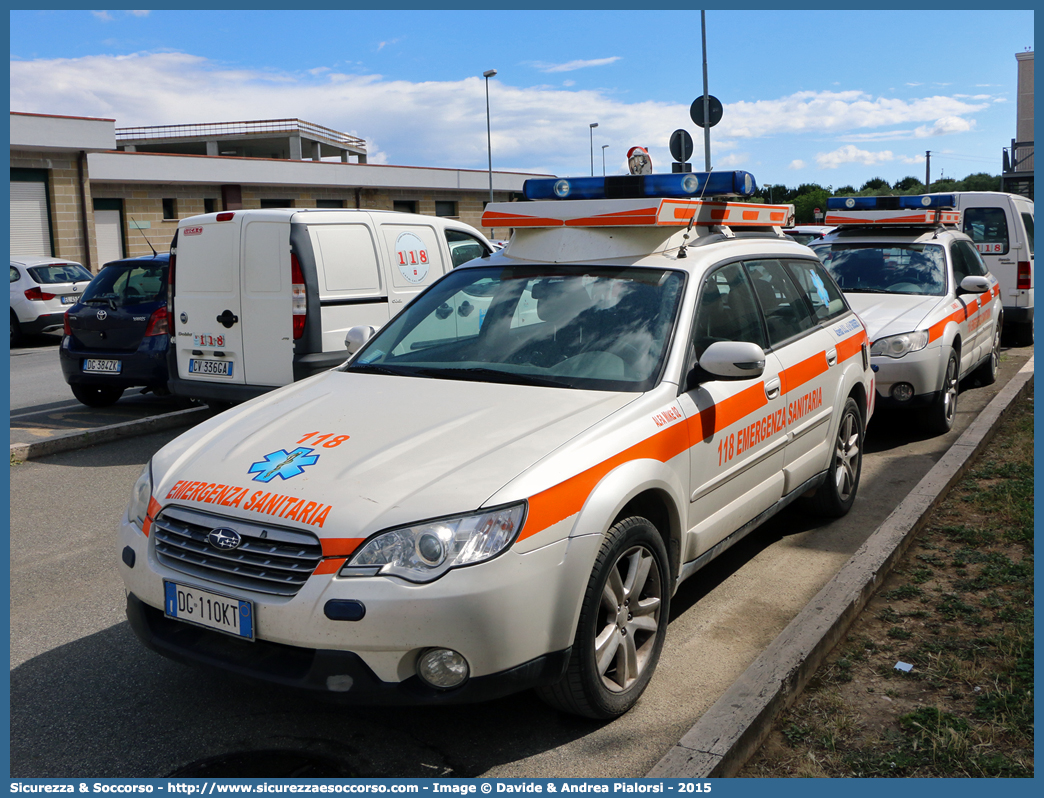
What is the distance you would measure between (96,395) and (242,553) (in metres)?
8.11

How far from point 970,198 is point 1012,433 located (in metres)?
7.90

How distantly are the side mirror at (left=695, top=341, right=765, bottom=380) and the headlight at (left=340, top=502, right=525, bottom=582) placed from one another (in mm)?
1319

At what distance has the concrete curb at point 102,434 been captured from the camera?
7.73m

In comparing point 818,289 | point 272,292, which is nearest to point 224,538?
point 818,289

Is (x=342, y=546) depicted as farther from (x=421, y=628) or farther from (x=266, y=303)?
(x=266, y=303)

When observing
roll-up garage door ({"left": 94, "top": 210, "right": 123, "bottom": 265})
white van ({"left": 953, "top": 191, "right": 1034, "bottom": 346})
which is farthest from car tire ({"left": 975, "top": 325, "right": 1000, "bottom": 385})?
roll-up garage door ({"left": 94, "top": 210, "right": 123, "bottom": 265})

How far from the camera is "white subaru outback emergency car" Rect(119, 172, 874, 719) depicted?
9.83 ft

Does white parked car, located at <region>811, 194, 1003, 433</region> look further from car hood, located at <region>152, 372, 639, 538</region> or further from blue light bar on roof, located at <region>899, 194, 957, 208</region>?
car hood, located at <region>152, 372, 639, 538</region>

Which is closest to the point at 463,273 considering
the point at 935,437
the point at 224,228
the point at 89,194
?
the point at 224,228

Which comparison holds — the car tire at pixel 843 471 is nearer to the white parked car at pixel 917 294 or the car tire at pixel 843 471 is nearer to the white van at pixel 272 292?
the white parked car at pixel 917 294

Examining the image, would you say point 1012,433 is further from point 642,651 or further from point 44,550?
point 44,550

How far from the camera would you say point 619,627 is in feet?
11.4

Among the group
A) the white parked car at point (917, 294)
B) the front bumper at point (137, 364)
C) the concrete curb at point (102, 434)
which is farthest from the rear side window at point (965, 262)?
the front bumper at point (137, 364)

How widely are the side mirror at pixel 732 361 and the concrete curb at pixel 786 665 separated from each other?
42.3 inches
